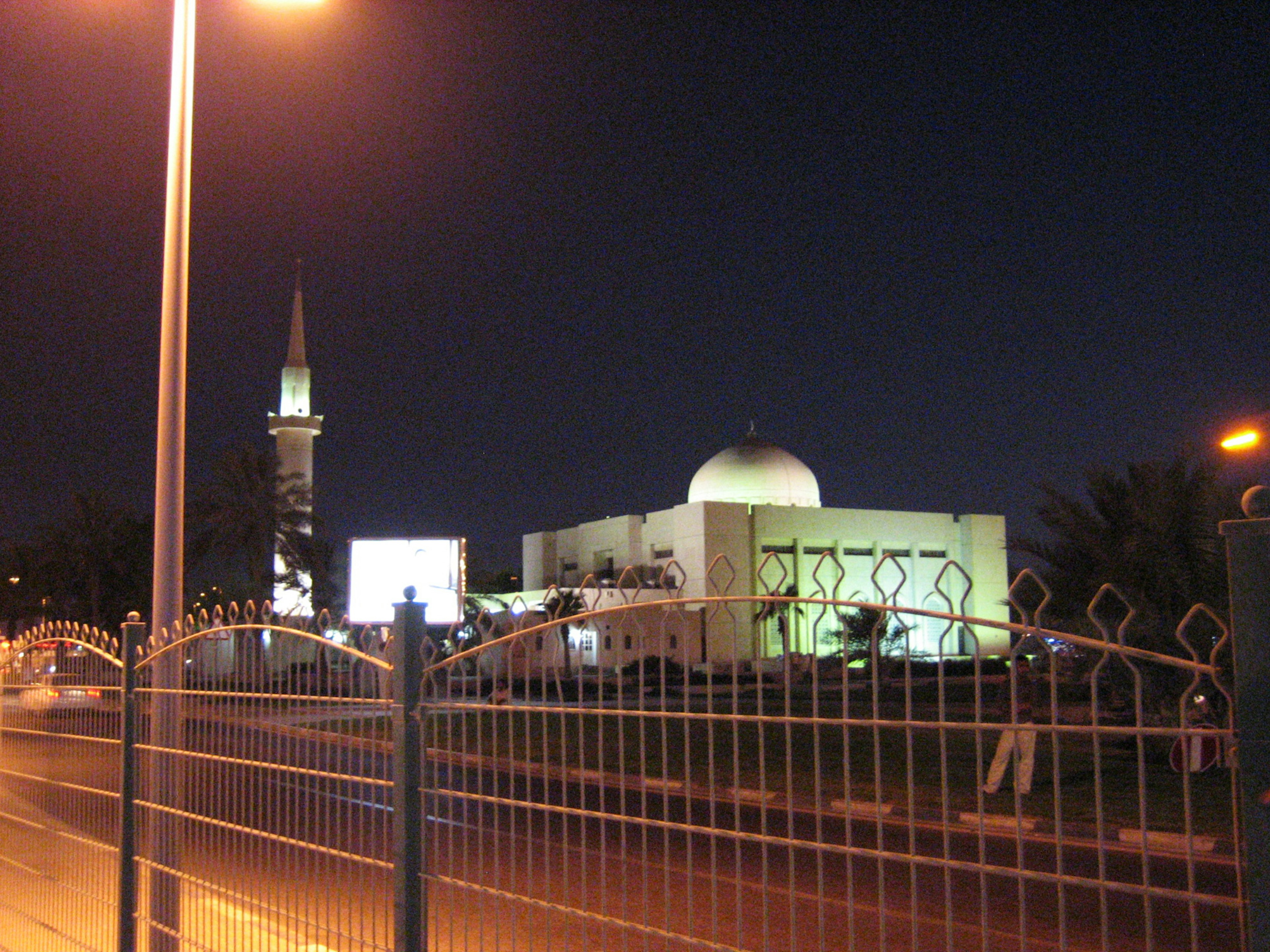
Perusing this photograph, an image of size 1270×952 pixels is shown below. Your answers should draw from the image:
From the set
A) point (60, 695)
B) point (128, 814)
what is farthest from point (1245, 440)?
point (60, 695)

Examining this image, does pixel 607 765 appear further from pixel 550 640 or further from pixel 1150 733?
pixel 1150 733

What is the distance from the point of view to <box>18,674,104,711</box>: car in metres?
6.95

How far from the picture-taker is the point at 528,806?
368 cm

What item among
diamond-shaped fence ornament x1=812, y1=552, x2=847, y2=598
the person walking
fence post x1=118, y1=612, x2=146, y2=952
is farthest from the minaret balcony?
the person walking

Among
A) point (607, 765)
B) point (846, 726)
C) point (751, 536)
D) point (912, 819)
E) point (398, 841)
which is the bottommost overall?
point (607, 765)

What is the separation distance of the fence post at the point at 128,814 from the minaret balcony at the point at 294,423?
50329 millimetres

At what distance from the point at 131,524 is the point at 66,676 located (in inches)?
1790

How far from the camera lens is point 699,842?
31.0 ft

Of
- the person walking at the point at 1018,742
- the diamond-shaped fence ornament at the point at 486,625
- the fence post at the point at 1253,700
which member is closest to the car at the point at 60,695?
the diamond-shaped fence ornament at the point at 486,625

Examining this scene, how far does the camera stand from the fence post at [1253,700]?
2.21 meters

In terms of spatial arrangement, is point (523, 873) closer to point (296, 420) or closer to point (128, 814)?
point (128, 814)

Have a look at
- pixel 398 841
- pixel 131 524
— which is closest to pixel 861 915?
pixel 398 841

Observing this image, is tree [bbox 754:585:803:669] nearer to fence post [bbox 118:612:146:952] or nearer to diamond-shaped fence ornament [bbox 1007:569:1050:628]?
diamond-shaped fence ornament [bbox 1007:569:1050:628]

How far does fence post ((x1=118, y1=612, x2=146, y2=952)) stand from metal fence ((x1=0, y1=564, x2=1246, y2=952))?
0.04 ft
